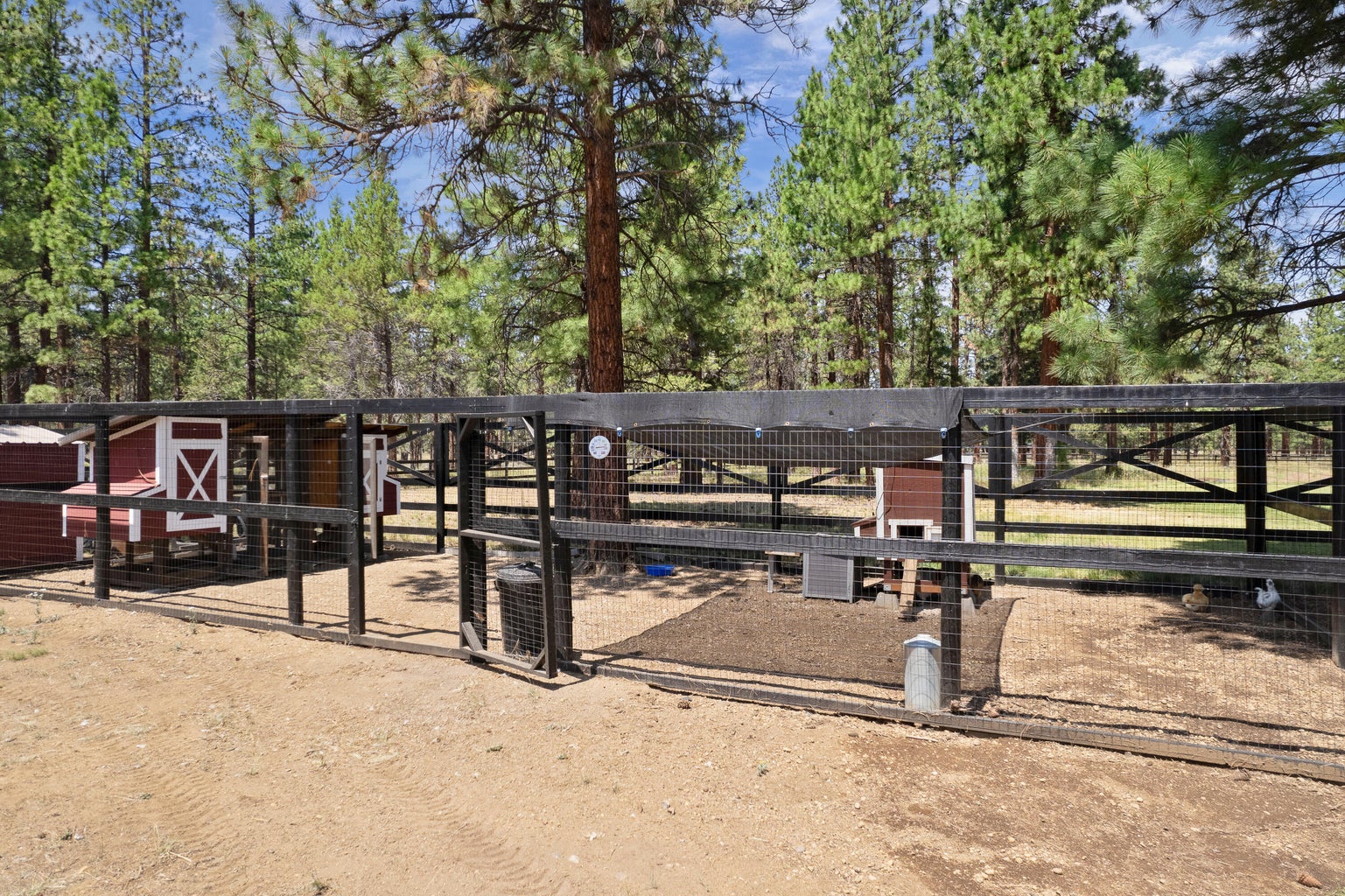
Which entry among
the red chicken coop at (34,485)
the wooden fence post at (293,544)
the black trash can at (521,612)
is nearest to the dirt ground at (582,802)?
the black trash can at (521,612)

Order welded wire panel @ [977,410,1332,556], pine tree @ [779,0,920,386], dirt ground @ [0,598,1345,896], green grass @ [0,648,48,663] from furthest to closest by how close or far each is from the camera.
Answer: pine tree @ [779,0,920,386] → welded wire panel @ [977,410,1332,556] → green grass @ [0,648,48,663] → dirt ground @ [0,598,1345,896]

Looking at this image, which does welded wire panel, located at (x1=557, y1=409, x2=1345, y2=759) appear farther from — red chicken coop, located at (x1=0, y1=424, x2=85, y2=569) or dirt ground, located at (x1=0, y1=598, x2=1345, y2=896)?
red chicken coop, located at (x1=0, y1=424, x2=85, y2=569)

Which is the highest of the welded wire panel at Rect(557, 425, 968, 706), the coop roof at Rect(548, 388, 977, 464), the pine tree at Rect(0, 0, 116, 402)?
the pine tree at Rect(0, 0, 116, 402)

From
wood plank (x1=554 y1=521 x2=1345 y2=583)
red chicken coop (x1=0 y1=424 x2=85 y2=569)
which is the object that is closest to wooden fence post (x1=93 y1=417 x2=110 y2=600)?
red chicken coop (x1=0 y1=424 x2=85 y2=569)

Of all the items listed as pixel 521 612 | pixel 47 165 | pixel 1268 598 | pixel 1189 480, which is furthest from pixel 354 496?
pixel 47 165

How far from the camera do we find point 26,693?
18.9 feet

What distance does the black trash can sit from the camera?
6398 millimetres

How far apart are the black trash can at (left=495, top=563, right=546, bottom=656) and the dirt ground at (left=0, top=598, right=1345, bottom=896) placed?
62 centimetres

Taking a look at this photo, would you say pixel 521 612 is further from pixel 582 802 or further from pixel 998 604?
pixel 998 604

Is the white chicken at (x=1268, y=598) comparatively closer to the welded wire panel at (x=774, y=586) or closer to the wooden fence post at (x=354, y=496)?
the welded wire panel at (x=774, y=586)

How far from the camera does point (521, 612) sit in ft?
21.3

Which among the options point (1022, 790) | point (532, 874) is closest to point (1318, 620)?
point (1022, 790)

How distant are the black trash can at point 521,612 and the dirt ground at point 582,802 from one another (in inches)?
24.3

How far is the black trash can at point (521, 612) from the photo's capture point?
6398mm
